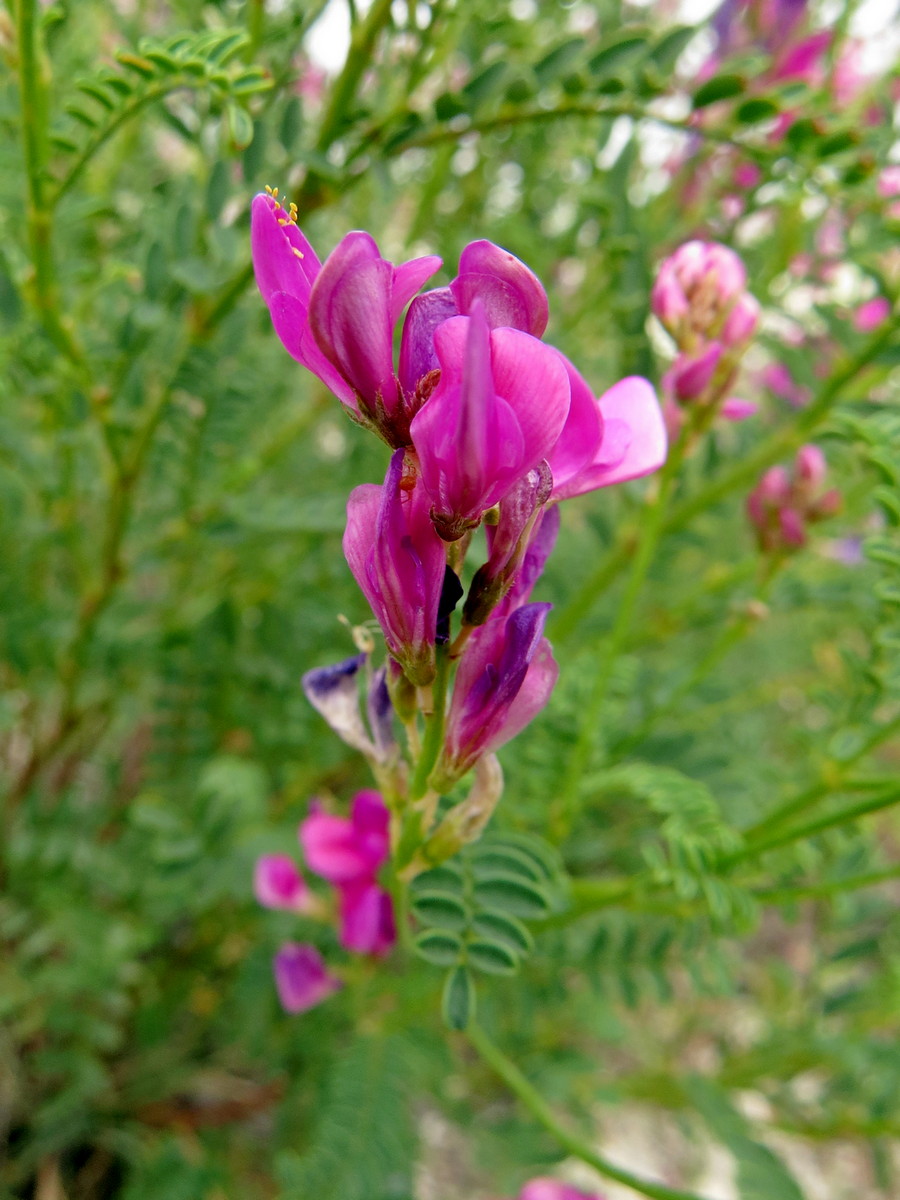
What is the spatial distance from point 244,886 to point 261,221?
2.34 ft

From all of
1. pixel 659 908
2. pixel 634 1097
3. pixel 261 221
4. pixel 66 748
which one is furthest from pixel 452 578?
pixel 634 1097

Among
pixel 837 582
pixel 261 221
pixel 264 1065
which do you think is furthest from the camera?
pixel 264 1065

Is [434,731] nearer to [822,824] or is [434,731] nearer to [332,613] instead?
[822,824]

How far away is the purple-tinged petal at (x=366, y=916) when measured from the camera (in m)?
0.75

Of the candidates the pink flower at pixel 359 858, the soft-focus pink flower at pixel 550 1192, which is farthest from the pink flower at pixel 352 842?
the soft-focus pink flower at pixel 550 1192

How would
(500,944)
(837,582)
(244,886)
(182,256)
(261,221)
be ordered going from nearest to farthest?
(261,221), (500,944), (182,256), (244,886), (837,582)

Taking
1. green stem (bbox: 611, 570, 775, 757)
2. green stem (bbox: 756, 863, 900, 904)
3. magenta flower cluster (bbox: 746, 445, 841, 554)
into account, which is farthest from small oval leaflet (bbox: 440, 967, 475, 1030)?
magenta flower cluster (bbox: 746, 445, 841, 554)

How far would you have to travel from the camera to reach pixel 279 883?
0.85m

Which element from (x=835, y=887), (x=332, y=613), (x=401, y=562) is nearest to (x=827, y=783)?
(x=835, y=887)

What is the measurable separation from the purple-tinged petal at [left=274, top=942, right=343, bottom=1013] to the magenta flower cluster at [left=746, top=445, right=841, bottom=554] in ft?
2.07

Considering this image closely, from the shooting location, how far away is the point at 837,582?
3.38 feet

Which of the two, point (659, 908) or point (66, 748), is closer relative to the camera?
point (659, 908)

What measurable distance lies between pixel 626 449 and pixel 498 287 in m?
0.09

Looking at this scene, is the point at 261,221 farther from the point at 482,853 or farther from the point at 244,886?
the point at 244,886
